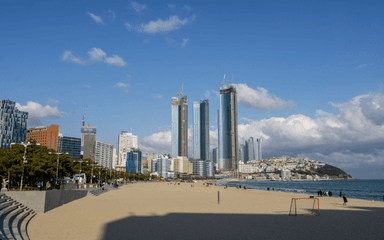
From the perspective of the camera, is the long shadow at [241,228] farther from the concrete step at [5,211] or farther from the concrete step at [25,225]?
the concrete step at [5,211]

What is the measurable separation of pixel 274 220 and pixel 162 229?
935 centimetres

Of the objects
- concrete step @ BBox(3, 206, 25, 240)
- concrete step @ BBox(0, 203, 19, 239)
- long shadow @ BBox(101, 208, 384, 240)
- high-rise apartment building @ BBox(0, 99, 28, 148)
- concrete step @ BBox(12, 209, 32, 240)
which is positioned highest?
high-rise apartment building @ BBox(0, 99, 28, 148)

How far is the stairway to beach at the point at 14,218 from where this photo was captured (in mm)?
15609

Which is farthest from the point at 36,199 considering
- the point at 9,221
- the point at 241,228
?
the point at 241,228

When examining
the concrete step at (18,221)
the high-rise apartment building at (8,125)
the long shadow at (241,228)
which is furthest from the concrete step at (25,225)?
the high-rise apartment building at (8,125)

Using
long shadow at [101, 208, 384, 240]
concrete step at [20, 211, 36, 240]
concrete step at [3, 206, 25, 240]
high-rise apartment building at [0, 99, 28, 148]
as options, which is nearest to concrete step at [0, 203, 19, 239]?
concrete step at [3, 206, 25, 240]

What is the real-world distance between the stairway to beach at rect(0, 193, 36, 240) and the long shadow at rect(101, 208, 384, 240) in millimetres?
4775

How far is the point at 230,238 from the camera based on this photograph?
16.1 meters

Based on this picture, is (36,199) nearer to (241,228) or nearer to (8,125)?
(241,228)

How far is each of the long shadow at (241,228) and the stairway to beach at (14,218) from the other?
478 cm

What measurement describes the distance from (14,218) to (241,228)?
1548 centimetres

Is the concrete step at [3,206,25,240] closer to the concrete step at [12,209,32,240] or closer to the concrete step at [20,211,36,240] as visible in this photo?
the concrete step at [12,209,32,240]

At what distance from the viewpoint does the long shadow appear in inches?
658

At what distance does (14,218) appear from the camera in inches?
770
